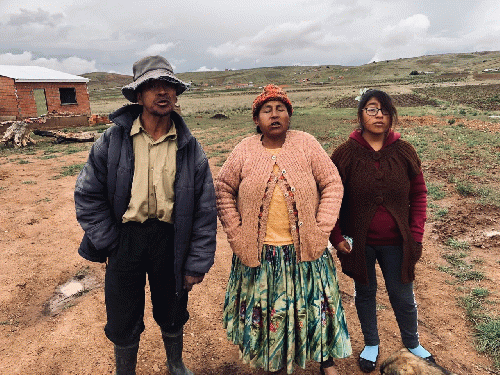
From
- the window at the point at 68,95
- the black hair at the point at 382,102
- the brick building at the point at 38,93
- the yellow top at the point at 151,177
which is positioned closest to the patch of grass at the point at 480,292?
the black hair at the point at 382,102

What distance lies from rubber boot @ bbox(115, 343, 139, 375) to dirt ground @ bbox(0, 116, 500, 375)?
0.32 m

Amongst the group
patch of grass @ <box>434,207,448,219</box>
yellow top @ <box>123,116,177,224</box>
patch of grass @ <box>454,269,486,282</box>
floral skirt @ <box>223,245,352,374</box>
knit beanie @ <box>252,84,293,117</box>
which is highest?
knit beanie @ <box>252,84,293,117</box>

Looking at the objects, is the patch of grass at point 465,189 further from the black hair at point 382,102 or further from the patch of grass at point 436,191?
the black hair at point 382,102

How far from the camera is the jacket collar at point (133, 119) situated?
1971 millimetres

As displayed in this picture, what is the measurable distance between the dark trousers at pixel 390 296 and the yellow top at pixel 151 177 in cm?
142

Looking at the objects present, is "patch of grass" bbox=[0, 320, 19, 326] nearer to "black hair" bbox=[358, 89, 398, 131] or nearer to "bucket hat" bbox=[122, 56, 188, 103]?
"bucket hat" bbox=[122, 56, 188, 103]

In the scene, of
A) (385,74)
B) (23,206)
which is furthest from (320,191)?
(385,74)

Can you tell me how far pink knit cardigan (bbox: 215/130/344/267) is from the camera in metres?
2.15

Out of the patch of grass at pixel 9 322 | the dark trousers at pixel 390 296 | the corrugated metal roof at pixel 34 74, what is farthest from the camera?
the corrugated metal roof at pixel 34 74

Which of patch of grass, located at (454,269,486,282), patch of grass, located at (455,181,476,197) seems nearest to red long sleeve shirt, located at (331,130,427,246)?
patch of grass, located at (454,269,486,282)

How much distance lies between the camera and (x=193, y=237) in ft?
7.14

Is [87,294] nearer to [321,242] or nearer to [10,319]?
[10,319]

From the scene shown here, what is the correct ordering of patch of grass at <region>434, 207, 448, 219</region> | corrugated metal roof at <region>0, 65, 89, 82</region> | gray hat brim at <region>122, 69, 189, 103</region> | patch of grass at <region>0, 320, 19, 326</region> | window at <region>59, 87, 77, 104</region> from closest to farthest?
gray hat brim at <region>122, 69, 189, 103</region>
patch of grass at <region>0, 320, 19, 326</region>
patch of grass at <region>434, 207, 448, 219</region>
corrugated metal roof at <region>0, 65, 89, 82</region>
window at <region>59, 87, 77, 104</region>

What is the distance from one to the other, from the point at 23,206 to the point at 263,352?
5.98 m
